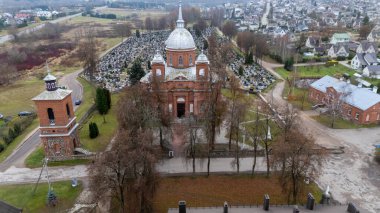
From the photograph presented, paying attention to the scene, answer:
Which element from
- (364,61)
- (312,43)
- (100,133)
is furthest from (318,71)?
(100,133)

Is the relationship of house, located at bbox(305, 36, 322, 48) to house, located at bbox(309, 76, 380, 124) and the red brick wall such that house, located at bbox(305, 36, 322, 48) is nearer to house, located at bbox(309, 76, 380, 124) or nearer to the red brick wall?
house, located at bbox(309, 76, 380, 124)

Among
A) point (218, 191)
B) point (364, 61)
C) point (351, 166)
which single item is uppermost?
point (364, 61)

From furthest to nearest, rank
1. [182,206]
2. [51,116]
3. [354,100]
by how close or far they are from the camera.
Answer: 1. [354,100]
2. [51,116]
3. [182,206]

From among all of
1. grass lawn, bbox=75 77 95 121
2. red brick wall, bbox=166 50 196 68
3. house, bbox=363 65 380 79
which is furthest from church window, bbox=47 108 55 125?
house, bbox=363 65 380 79

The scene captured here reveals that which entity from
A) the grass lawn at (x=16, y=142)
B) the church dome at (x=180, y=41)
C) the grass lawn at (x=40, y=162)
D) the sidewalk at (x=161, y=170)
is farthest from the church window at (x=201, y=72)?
the grass lawn at (x=16, y=142)

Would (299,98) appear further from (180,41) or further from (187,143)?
(187,143)

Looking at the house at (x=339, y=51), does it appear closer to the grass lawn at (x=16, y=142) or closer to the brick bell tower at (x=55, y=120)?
the brick bell tower at (x=55, y=120)

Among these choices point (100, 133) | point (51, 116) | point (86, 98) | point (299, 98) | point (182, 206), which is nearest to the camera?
point (182, 206)
